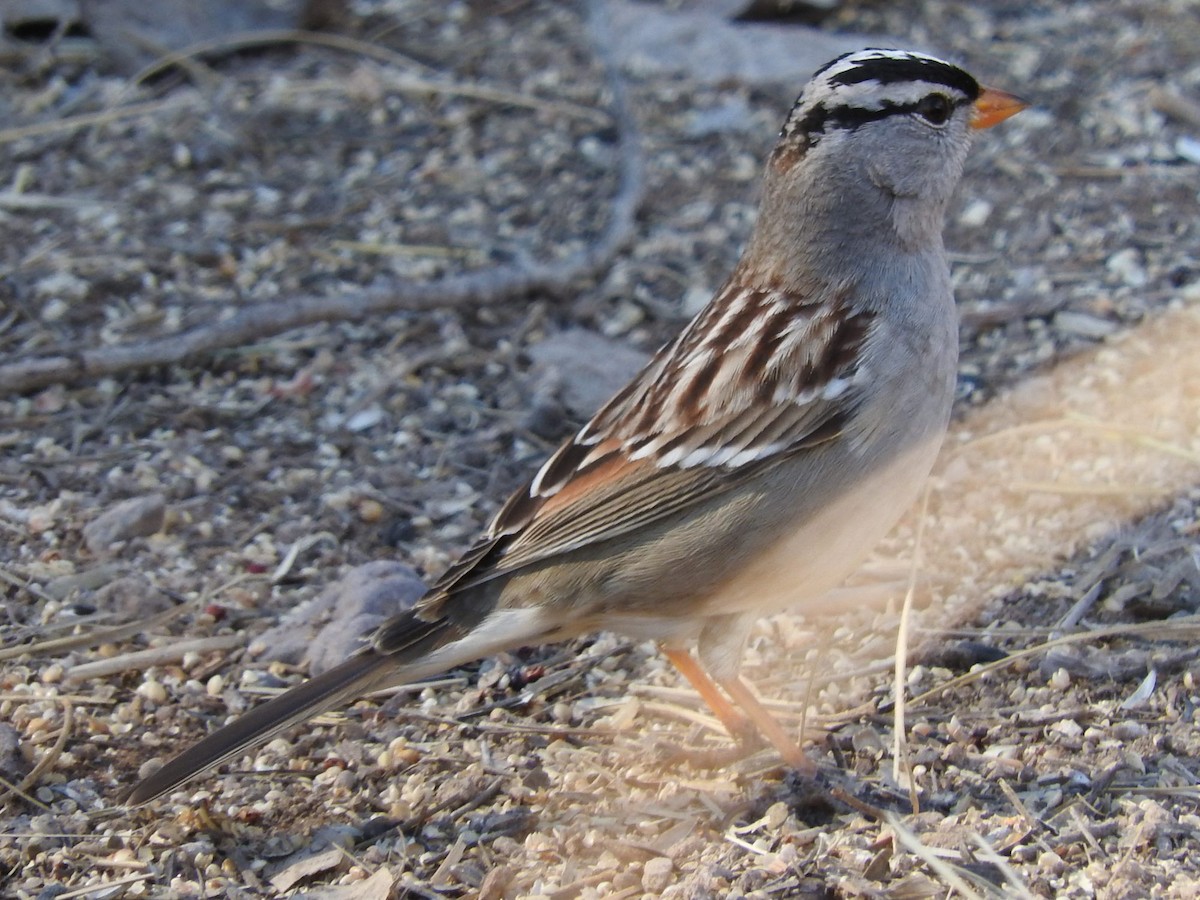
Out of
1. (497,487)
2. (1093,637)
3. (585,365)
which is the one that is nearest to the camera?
(1093,637)

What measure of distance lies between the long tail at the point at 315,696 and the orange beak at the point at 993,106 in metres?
1.65

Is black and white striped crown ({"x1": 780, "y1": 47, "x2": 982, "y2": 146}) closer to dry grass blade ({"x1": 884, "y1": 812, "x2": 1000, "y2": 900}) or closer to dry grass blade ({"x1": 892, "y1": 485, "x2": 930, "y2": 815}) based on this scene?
dry grass blade ({"x1": 892, "y1": 485, "x2": 930, "y2": 815})

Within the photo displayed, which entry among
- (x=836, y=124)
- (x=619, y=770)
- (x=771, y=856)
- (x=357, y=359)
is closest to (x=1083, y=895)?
(x=771, y=856)

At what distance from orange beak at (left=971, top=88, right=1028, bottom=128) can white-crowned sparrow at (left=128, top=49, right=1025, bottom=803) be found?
0.12 metres

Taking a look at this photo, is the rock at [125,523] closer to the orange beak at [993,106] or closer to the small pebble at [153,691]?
the small pebble at [153,691]

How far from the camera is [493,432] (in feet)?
14.8

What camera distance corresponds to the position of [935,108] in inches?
139

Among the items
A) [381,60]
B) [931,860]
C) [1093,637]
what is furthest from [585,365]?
[381,60]

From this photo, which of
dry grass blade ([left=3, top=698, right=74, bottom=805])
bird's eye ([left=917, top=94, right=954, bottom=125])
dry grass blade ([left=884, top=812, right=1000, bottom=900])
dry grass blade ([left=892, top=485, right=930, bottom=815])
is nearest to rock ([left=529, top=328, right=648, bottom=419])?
dry grass blade ([left=892, top=485, right=930, bottom=815])

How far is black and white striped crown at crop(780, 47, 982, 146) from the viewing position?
3430 mm

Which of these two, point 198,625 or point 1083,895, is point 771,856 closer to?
point 1083,895

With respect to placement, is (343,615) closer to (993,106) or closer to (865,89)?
(865,89)

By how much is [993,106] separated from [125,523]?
230 centimetres

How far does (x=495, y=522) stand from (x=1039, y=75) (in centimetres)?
358
